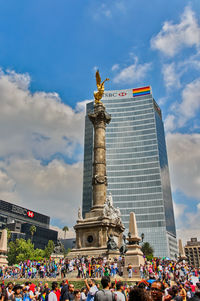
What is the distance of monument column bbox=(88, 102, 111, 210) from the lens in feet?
111

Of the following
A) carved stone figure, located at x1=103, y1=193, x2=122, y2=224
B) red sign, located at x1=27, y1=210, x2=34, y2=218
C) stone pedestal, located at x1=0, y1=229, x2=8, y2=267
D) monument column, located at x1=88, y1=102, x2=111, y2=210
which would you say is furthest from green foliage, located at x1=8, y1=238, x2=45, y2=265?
red sign, located at x1=27, y1=210, x2=34, y2=218

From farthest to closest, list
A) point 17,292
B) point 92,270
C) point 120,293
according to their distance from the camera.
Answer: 1. point 92,270
2. point 17,292
3. point 120,293

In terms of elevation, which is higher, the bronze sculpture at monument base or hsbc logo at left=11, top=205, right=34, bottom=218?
hsbc logo at left=11, top=205, right=34, bottom=218

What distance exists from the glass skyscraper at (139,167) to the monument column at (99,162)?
6639 cm

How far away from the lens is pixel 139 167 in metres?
106

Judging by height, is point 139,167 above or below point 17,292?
above

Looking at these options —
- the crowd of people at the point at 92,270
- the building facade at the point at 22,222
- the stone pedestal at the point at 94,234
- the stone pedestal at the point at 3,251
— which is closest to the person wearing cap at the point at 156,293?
the crowd of people at the point at 92,270

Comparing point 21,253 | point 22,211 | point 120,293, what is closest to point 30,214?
point 22,211

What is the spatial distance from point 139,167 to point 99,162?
235ft

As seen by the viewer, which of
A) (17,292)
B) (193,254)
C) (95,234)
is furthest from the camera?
(193,254)

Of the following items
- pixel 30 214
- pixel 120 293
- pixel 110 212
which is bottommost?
pixel 120 293

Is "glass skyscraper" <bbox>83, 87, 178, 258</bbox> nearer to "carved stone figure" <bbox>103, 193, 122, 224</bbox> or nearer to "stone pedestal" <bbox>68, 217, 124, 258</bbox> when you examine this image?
"carved stone figure" <bbox>103, 193, 122, 224</bbox>

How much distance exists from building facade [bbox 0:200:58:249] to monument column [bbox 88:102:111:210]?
72.9 meters

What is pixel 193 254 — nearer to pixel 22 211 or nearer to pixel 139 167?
pixel 139 167
